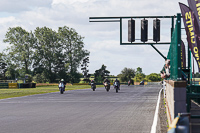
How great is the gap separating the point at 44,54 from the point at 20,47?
7591 mm

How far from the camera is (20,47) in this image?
93750 mm

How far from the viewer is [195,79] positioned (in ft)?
56.3

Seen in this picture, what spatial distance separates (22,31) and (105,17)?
7212cm

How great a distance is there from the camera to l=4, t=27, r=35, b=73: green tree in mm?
92562

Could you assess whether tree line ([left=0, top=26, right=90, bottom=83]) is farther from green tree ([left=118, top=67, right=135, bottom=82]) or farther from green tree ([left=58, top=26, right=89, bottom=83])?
green tree ([left=118, top=67, right=135, bottom=82])

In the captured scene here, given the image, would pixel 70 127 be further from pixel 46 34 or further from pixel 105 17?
pixel 46 34

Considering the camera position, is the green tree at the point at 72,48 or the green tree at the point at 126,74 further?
the green tree at the point at 126,74

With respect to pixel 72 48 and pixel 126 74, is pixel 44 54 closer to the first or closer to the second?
pixel 72 48

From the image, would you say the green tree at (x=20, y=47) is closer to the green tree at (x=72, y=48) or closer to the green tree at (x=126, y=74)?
the green tree at (x=72, y=48)

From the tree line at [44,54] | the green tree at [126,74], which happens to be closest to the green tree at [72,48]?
the tree line at [44,54]

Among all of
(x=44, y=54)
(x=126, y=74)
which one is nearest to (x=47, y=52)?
(x=44, y=54)

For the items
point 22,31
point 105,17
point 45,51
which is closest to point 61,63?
point 45,51

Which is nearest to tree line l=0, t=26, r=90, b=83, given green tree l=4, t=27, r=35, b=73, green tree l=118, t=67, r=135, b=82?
green tree l=4, t=27, r=35, b=73

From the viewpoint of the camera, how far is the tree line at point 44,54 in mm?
93244
